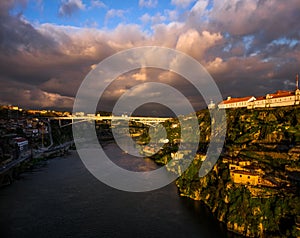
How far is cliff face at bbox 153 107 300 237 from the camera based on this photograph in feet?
14.5

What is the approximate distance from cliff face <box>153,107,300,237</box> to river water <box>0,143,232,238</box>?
1.39 feet

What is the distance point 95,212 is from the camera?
18.2 feet

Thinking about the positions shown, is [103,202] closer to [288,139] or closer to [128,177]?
[128,177]

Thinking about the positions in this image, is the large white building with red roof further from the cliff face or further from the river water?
the river water

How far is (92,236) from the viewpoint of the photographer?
455 centimetres

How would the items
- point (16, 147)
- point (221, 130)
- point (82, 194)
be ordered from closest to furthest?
point (82, 194)
point (221, 130)
point (16, 147)

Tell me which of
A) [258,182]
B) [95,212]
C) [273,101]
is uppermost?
A: [273,101]

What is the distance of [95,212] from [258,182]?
358cm

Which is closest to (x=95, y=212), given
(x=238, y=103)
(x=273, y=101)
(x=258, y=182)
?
(x=258, y=182)

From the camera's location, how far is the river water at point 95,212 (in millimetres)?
4723

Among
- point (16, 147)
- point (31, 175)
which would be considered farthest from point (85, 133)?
point (31, 175)

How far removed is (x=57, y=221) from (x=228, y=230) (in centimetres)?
341

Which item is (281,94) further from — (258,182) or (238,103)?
(258,182)

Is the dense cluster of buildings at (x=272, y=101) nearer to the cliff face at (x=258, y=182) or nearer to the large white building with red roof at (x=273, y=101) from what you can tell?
the large white building with red roof at (x=273, y=101)
